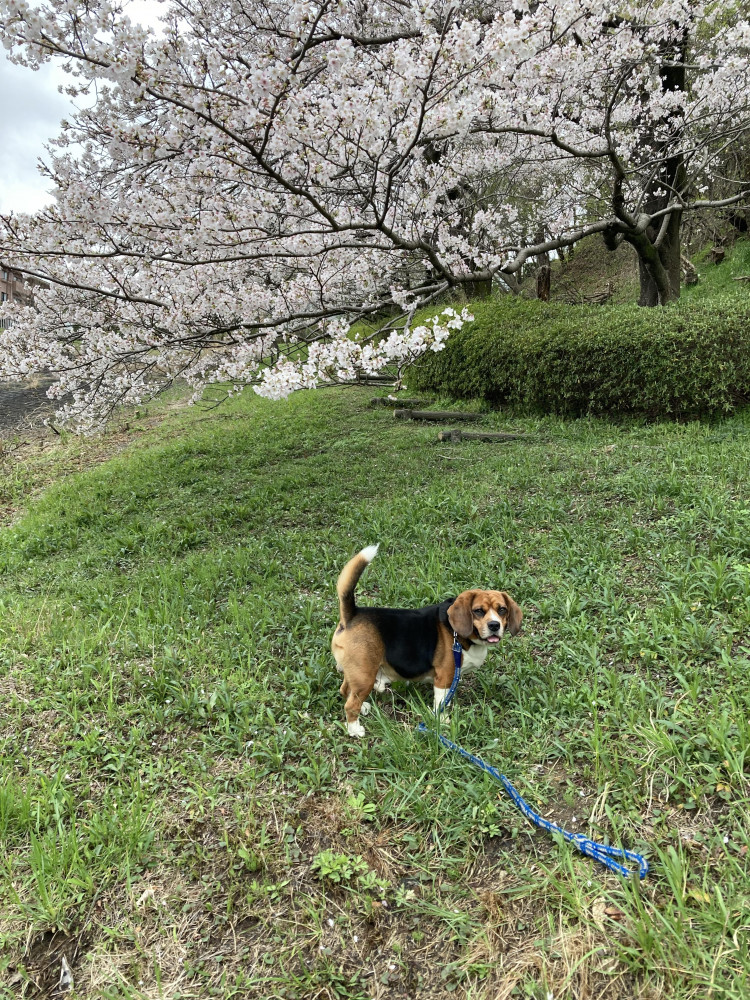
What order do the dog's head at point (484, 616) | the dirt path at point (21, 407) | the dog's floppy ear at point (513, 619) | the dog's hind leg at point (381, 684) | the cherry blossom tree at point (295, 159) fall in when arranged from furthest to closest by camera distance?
the dirt path at point (21, 407), the cherry blossom tree at point (295, 159), the dog's hind leg at point (381, 684), the dog's floppy ear at point (513, 619), the dog's head at point (484, 616)

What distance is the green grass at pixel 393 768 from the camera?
1783 millimetres

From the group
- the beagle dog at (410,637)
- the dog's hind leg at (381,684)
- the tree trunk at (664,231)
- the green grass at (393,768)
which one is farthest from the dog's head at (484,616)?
the tree trunk at (664,231)

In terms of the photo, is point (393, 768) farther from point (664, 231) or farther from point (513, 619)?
point (664, 231)

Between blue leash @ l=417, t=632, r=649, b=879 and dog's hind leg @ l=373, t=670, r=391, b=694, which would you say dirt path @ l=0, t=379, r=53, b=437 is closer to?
dog's hind leg @ l=373, t=670, r=391, b=694

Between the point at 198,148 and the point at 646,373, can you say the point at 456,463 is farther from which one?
the point at 198,148


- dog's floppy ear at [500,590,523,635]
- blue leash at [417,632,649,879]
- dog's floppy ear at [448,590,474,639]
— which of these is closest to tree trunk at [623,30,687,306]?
dog's floppy ear at [500,590,523,635]

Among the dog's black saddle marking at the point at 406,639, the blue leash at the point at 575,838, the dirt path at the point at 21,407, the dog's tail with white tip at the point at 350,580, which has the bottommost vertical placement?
the blue leash at the point at 575,838

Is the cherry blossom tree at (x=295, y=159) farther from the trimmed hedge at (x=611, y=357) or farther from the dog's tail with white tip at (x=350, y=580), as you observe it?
the dog's tail with white tip at (x=350, y=580)

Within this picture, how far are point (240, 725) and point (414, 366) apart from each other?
9531mm

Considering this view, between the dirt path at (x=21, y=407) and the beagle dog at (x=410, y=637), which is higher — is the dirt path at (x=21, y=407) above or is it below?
above

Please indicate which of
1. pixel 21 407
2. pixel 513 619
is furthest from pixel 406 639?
pixel 21 407

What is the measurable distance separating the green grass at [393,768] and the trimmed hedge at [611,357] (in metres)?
1.93

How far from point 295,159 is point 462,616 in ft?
13.5

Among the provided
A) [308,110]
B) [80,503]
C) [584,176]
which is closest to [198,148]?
[308,110]
